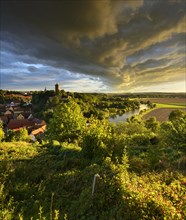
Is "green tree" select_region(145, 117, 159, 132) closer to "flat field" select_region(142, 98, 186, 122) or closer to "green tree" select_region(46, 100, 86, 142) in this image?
"flat field" select_region(142, 98, 186, 122)

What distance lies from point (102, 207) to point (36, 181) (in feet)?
11.5

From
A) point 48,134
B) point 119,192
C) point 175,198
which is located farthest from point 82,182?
point 48,134

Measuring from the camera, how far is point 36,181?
7852 millimetres

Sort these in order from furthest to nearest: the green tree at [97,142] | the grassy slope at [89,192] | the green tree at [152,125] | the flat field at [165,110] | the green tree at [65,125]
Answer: the flat field at [165,110] < the green tree at [152,125] < the green tree at [65,125] < the green tree at [97,142] < the grassy slope at [89,192]

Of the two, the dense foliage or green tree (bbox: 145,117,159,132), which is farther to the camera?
green tree (bbox: 145,117,159,132)

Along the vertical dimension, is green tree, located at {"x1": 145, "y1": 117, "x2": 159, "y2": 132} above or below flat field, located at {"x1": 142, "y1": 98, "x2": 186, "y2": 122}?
below

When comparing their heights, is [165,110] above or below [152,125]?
above

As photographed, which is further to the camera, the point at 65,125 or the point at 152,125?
the point at 152,125

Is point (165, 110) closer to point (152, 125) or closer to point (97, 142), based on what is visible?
point (152, 125)

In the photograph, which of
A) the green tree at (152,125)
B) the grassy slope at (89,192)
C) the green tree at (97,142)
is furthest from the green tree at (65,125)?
the green tree at (152,125)

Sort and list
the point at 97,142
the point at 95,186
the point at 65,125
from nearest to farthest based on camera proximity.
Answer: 1. the point at 95,186
2. the point at 97,142
3. the point at 65,125

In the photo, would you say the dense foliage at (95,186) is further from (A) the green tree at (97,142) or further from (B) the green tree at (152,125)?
(B) the green tree at (152,125)

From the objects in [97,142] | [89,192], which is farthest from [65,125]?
[89,192]

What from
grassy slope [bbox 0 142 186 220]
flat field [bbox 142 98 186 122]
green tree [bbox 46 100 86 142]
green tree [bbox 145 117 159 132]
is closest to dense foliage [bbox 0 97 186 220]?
grassy slope [bbox 0 142 186 220]
